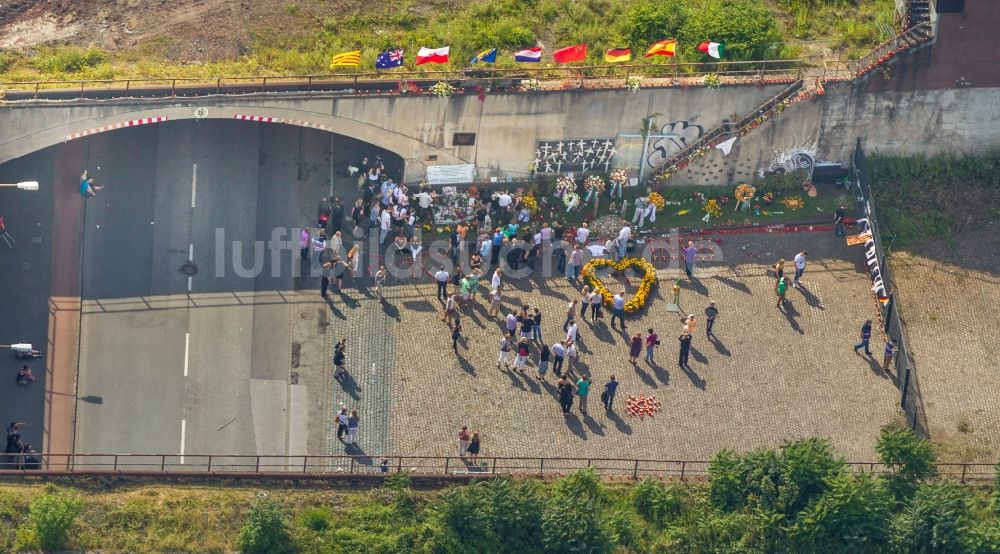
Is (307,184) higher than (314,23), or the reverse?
(314,23)

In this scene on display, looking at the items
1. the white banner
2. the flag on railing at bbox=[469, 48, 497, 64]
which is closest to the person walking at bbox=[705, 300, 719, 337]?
the white banner

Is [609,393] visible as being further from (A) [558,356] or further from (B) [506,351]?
(B) [506,351]

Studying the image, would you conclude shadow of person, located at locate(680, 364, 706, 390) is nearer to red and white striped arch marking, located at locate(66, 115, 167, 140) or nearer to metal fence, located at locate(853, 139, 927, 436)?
metal fence, located at locate(853, 139, 927, 436)

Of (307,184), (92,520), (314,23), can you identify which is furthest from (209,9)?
(92,520)

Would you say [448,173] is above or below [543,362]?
above

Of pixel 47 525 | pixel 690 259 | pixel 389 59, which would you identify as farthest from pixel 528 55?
pixel 47 525

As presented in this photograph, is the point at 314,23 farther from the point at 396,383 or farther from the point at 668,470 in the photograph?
the point at 668,470

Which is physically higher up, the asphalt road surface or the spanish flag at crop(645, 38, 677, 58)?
the spanish flag at crop(645, 38, 677, 58)
